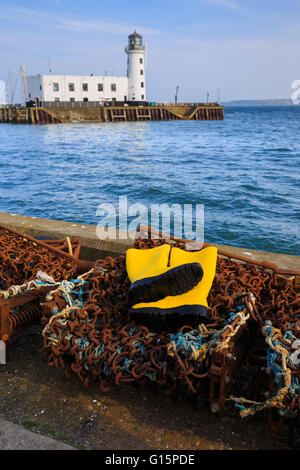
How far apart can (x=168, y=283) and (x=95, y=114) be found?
71322 mm

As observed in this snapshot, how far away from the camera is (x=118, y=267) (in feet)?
11.8

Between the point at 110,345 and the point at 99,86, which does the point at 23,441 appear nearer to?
the point at 110,345

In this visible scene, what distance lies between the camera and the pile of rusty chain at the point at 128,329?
255 centimetres

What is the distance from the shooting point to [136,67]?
7388 cm

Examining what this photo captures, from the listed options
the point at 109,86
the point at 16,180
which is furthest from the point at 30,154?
the point at 109,86

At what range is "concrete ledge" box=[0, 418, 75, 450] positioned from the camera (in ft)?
7.66

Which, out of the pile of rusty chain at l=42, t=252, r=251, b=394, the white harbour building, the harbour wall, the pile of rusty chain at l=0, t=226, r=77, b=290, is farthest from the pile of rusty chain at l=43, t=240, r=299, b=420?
the white harbour building

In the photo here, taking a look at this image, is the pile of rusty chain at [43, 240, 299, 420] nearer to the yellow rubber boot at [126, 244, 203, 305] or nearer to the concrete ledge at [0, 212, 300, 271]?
the yellow rubber boot at [126, 244, 203, 305]

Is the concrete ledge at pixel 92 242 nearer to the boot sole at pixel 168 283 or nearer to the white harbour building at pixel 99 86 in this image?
the boot sole at pixel 168 283

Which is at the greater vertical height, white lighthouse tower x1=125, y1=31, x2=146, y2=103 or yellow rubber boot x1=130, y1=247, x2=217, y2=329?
white lighthouse tower x1=125, y1=31, x2=146, y2=103

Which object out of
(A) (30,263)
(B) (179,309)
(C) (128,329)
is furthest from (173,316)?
(A) (30,263)

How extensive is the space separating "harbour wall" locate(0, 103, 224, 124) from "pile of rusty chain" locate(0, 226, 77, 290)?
222ft

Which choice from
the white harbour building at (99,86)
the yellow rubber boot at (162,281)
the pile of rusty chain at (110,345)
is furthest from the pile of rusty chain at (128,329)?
the white harbour building at (99,86)
